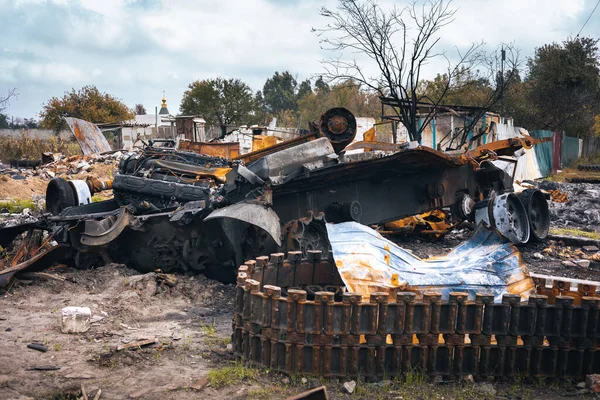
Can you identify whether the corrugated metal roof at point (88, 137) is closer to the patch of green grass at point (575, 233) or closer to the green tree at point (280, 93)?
the patch of green grass at point (575, 233)

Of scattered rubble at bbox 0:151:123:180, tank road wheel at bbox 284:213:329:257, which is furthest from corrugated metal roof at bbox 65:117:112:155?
tank road wheel at bbox 284:213:329:257

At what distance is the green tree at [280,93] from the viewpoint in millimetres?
75375

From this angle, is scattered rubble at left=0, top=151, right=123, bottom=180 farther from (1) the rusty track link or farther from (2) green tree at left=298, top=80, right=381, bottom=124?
(1) the rusty track link

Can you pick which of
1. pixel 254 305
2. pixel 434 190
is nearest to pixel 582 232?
pixel 434 190

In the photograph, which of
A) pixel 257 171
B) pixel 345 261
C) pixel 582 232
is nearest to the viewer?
pixel 345 261

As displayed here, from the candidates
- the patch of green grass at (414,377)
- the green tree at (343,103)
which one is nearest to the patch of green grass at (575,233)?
→ the patch of green grass at (414,377)

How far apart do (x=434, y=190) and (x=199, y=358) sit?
536 cm

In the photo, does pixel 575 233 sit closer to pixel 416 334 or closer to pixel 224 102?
pixel 416 334

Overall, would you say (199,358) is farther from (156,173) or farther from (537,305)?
(156,173)

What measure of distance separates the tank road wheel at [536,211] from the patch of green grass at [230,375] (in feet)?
23.0

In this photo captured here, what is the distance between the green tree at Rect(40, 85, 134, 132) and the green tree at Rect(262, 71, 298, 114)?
30.4 metres

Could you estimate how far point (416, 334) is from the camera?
4215 millimetres

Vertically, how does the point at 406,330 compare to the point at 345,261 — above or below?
below

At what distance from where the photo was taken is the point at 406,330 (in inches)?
164
